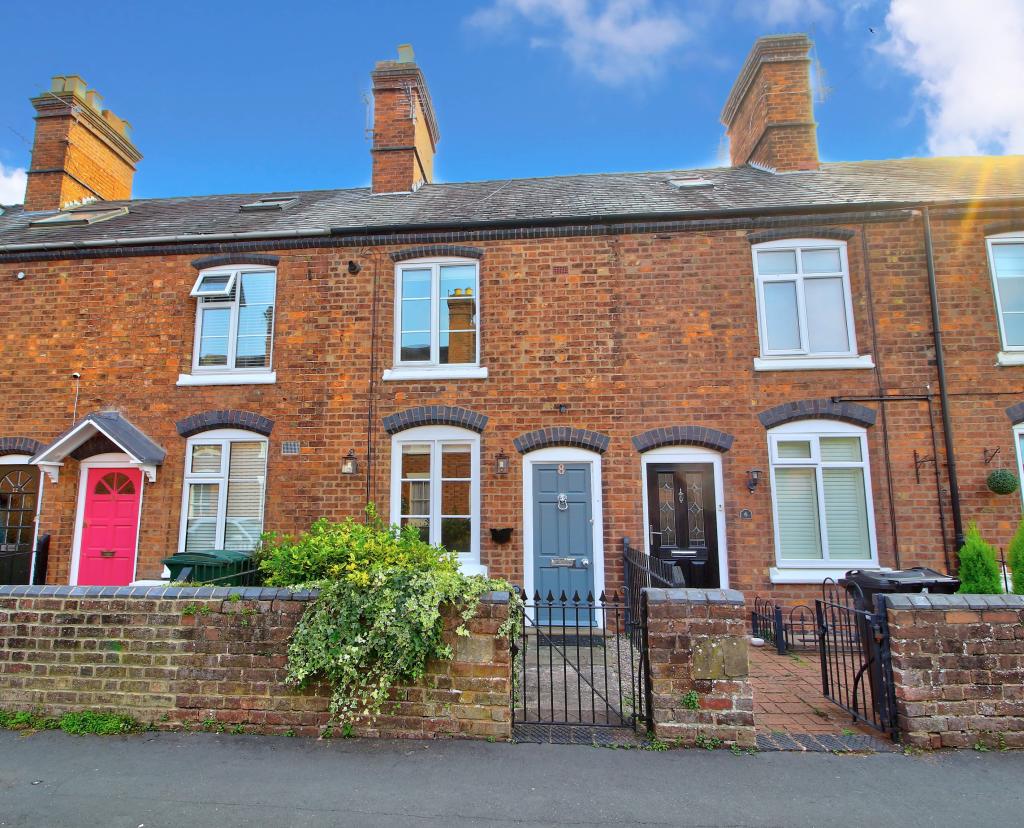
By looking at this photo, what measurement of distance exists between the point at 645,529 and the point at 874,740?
4.39 m

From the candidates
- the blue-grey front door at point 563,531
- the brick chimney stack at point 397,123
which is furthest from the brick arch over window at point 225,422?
the brick chimney stack at point 397,123

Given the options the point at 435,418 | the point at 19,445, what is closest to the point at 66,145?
the point at 19,445

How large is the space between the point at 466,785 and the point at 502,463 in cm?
537

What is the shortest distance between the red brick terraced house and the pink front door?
46mm

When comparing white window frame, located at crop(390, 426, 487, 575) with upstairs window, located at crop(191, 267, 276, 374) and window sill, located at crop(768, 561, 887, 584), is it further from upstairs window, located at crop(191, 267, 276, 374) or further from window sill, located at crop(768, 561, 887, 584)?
window sill, located at crop(768, 561, 887, 584)

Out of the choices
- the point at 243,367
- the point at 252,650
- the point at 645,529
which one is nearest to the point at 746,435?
the point at 645,529

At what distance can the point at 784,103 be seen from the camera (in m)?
11.9

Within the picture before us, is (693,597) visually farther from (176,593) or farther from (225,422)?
(225,422)

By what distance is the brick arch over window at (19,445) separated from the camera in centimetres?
992

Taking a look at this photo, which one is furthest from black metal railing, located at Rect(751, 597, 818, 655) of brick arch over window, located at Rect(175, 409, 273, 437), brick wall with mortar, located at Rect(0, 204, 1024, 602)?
brick arch over window, located at Rect(175, 409, 273, 437)

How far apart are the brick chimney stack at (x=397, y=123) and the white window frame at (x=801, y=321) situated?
286 inches

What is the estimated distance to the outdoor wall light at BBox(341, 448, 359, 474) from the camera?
9359mm

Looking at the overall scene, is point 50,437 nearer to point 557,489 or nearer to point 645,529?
point 557,489

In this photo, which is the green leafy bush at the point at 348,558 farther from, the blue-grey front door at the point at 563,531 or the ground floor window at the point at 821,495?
the ground floor window at the point at 821,495
